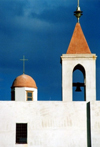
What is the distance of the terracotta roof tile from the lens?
25062 mm

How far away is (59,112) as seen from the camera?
79.2ft

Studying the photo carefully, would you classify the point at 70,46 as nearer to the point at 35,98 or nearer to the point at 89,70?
the point at 89,70

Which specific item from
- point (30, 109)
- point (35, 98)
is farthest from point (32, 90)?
point (30, 109)

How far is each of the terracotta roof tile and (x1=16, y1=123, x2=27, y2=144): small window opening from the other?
4991 millimetres

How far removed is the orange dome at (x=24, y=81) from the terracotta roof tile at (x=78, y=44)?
3.93 m

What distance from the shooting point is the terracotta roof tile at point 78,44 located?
25.1 m

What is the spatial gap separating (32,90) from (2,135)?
464 centimetres

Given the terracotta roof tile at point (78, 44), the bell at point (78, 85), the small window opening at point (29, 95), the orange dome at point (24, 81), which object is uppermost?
the terracotta roof tile at point (78, 44)

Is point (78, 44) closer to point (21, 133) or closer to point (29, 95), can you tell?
point (29, 95)

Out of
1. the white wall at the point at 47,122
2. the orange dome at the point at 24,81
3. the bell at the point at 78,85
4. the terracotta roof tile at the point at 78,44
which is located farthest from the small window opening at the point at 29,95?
the terracotta roof tile at the point at 78,44

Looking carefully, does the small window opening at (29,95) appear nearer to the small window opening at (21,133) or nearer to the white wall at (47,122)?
A: the white wall at (47,122)

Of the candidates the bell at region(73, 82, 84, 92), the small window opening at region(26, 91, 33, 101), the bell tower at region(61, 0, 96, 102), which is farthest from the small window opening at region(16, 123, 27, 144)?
the bell at region(73, 82, 84, 92)

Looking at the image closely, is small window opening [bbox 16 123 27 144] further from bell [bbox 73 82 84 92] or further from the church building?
bell [bbox 73 82 84 92]

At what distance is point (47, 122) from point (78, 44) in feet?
16.1
